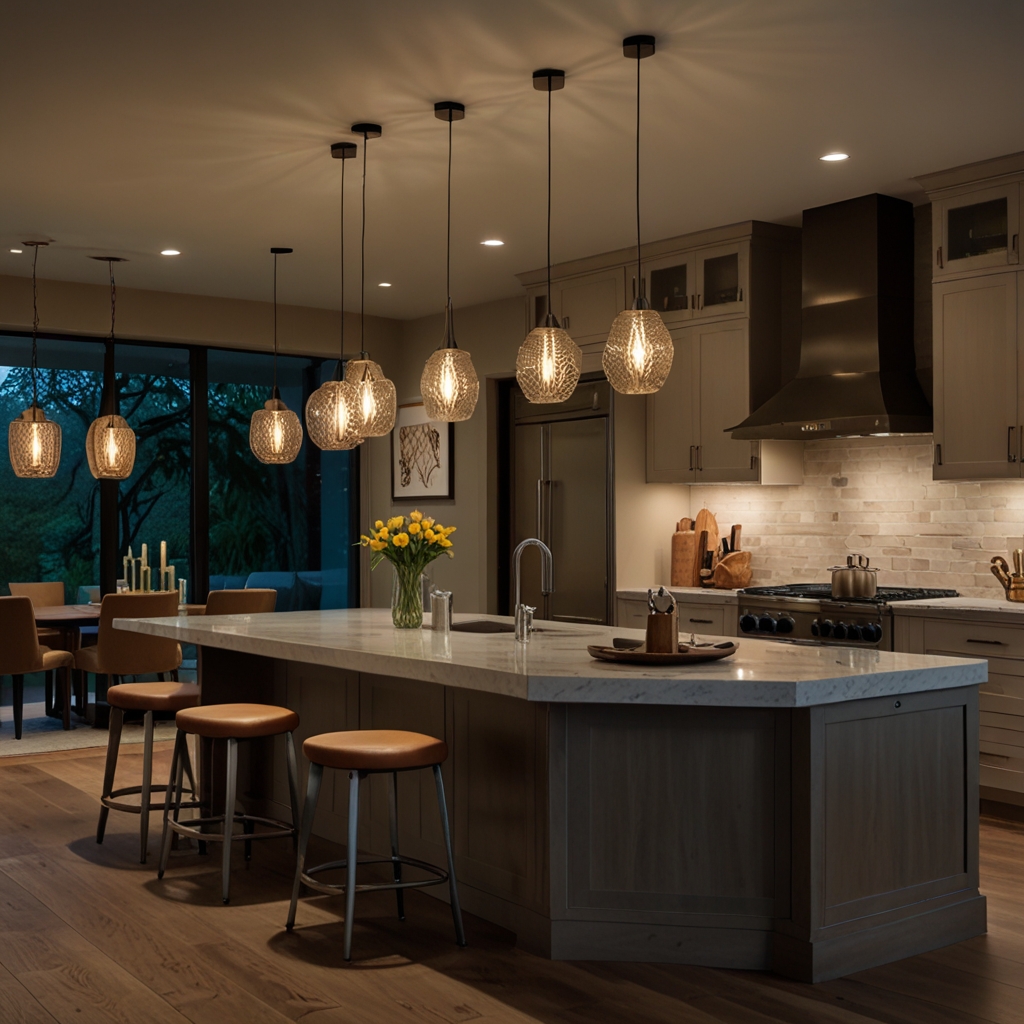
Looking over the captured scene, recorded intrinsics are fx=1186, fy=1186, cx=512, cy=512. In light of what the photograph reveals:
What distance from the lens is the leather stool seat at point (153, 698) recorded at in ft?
14.7

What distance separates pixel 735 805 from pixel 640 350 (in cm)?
151

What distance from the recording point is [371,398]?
4793 mm

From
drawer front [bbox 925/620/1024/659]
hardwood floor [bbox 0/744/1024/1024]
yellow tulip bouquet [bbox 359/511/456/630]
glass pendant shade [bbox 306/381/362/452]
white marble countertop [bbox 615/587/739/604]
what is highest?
glass pendant shade [bbox 306/381/362/452]

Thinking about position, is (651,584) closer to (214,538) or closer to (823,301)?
(823,301)

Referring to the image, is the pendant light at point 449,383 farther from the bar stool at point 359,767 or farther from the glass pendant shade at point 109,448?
the glass pendant shade at point 109,448

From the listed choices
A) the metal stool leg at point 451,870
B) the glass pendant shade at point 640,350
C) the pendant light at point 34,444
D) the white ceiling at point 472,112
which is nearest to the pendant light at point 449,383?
the white ceiling at point 472,112

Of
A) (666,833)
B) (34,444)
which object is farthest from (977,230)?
(34,444)

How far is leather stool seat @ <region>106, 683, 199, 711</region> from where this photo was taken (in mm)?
4484

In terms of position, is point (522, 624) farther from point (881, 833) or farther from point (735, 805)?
point (881, 833)

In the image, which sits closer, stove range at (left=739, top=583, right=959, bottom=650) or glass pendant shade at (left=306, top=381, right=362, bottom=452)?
glass pendant shade at (left=306, top=381, right=362, bottom=452)

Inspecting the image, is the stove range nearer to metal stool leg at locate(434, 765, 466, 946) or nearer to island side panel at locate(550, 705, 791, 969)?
island side panel at locate(550, 705, 791, 969)

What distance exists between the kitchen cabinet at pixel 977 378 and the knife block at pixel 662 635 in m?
2.30

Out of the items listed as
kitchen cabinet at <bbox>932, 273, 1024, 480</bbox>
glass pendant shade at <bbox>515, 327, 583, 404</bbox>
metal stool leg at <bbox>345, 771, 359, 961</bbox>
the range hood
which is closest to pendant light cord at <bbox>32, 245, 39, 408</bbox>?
glass pendant shade at <bbox>515, 327, 583, 404</bbox>

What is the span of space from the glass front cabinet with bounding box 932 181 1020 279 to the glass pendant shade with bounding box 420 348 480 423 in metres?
2.31
